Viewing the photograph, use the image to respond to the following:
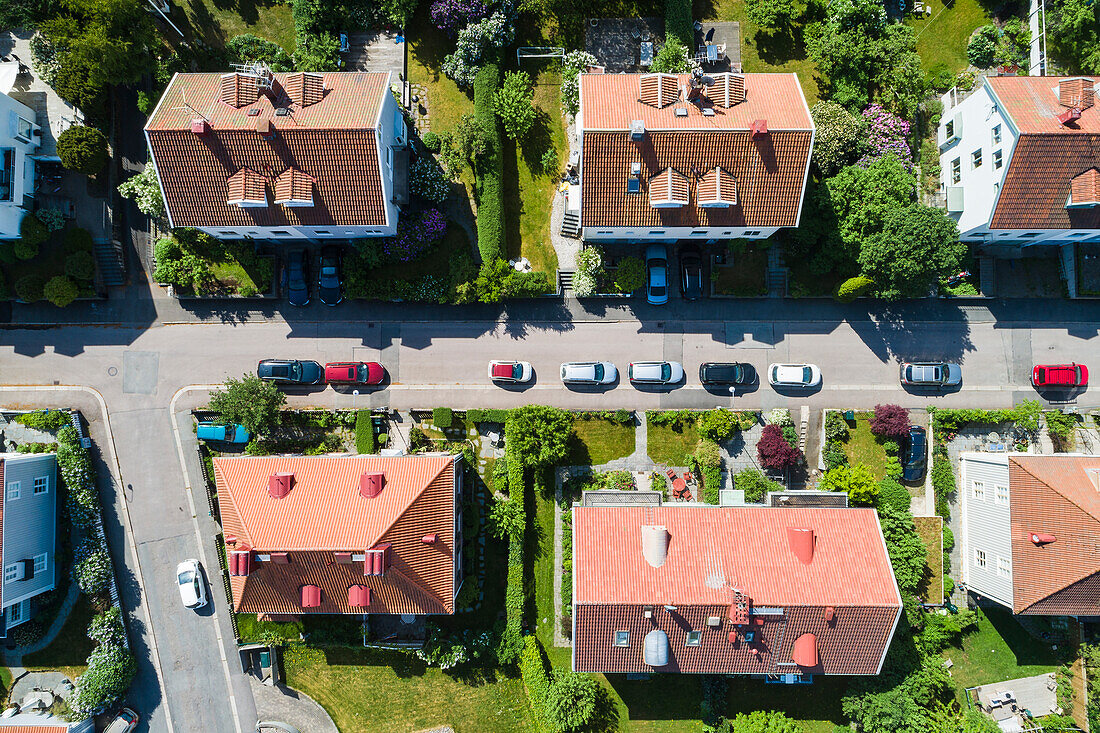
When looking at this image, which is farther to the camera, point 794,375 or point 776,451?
point 794,375

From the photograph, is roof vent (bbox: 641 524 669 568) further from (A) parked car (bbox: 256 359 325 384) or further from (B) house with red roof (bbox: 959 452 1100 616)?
(A) parked car (bbox: 256 359 325 384)

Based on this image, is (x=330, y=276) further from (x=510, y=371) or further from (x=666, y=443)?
(x=666, y=443)

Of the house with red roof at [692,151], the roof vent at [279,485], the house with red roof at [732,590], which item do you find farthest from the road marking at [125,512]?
the house with red roof at [692,151]

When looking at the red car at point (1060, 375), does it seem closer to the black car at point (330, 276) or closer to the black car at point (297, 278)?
the black car at point (330, 276)

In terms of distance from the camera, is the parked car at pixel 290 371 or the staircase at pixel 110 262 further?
the staircase at pixel 110 262

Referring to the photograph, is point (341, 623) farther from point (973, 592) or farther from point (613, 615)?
point (973, 592)

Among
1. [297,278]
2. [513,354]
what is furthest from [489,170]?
[297,278]

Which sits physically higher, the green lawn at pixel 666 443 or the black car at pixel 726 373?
the black car at pixel 726 373
